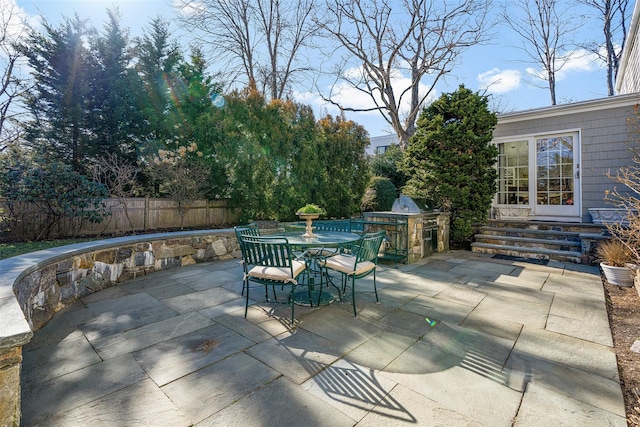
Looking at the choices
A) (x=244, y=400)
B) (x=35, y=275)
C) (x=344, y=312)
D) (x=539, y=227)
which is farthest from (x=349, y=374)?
(x=539, y=227)

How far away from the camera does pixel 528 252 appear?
5805 millimetres

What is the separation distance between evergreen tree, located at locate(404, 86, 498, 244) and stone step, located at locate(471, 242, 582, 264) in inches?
15.2

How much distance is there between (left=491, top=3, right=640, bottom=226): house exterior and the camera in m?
6.30

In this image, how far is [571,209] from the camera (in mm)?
6766

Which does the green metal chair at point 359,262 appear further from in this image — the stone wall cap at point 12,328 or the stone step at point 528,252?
the stone step at point 528,252

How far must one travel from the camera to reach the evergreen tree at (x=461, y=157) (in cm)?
635

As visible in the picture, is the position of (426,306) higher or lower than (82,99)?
lower

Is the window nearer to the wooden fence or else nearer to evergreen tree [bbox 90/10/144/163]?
the wooden fence

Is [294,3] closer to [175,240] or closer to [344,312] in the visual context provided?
[175,240]

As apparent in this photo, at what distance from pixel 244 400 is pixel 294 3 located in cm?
1427

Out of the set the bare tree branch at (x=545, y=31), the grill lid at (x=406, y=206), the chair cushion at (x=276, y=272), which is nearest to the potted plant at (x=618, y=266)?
the grill lid at (x=406, y=206)

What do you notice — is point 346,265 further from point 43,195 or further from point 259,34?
point 259,34

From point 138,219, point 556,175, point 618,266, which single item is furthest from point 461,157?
point 138,219

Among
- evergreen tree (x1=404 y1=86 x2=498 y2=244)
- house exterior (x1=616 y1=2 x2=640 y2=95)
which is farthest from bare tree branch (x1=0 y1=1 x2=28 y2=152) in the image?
house exterior (x1=616 y1=2 x2=640 y2=95)
